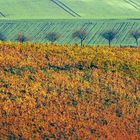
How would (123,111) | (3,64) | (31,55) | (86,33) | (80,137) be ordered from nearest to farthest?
(80,137) < (123,111) < (3,64) < (31,55) < (86,33)

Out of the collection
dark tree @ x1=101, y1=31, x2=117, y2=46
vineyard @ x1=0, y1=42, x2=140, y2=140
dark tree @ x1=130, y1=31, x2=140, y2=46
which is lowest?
dark tree @ x1=101, y1=31, x2=117, y2=46

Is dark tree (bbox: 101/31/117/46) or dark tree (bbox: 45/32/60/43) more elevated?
dark tree (bbox: 101/31/117/46)

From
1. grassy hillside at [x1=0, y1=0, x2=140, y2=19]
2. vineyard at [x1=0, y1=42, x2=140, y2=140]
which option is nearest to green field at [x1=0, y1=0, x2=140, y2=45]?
grassy hillside at [x1=0, y1=0, x2=140, y2=19]

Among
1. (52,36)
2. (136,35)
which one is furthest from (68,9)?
(136,35)

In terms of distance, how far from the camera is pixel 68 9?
149m

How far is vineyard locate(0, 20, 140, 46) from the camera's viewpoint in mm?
118750

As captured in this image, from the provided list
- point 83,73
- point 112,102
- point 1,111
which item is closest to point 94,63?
point 83,73

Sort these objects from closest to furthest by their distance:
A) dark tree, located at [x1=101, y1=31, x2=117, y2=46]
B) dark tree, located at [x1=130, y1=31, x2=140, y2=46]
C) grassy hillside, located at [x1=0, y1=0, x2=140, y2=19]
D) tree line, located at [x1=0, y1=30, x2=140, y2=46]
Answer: tree line, located at [x1=0, y1=30, x2=140, y2=46], dark tree, located at [x1=130, y1=31, x2=140, y2=46], dark tree, located at [x1=101, y1=31, x2=117, y2=46], grassy hillside, located at [x1=0, y1=0, x2=140, y2=19]

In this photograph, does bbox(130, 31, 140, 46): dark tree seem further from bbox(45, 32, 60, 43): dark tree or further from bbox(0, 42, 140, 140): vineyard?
bbox(0, 42, 140, 140): vineyard

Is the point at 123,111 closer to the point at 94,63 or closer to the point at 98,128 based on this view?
the point at 98,128

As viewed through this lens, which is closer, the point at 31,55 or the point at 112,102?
the point at 112,102

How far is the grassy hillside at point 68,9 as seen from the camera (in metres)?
142

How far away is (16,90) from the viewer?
35.3 metres

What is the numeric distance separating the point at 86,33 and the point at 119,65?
256 ft
